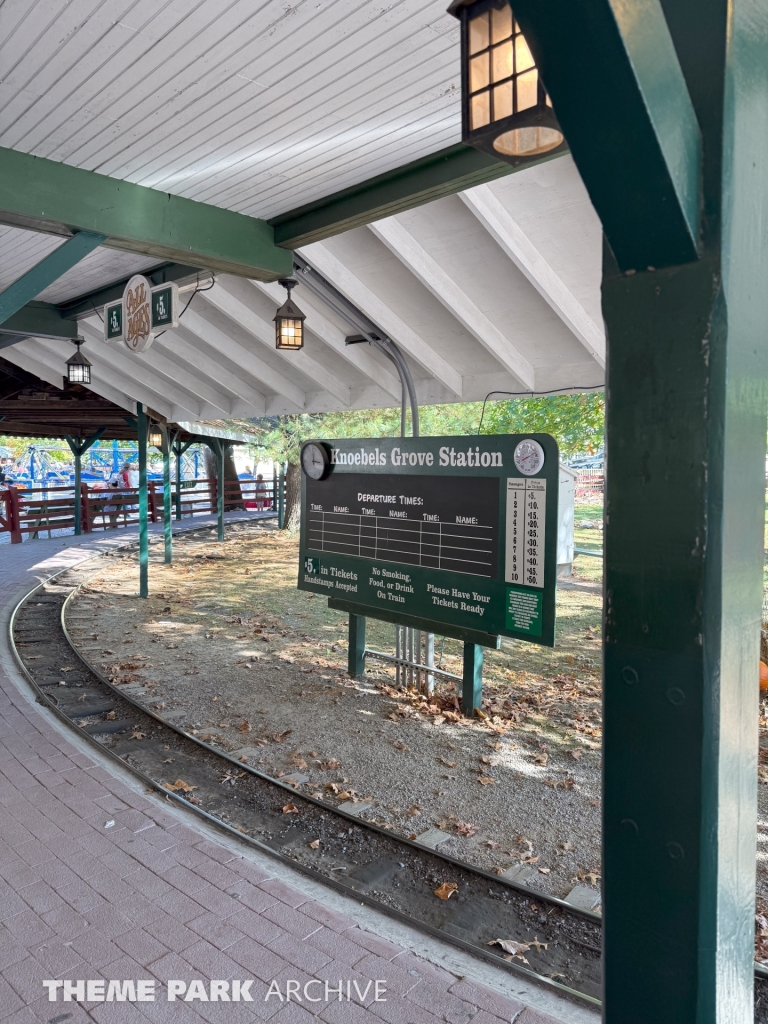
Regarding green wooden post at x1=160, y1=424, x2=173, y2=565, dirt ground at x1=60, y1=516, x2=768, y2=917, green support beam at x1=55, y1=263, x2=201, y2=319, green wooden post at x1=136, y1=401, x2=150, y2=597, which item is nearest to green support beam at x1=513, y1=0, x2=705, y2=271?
dirt ground at x1=60, y1=516, x2=768, y2=917

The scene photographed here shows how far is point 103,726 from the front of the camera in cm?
Result: 642

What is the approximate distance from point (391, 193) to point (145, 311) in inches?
103

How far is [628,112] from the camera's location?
1.20 m

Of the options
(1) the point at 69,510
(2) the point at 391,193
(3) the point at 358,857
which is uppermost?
(2) the point at 391,193

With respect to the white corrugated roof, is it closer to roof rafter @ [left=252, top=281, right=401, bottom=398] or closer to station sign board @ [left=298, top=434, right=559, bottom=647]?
roof rafter @ [left=252, top=281, right=401, bottom=398]

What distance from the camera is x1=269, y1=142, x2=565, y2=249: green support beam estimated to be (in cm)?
441

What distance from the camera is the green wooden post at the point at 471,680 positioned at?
6672mm

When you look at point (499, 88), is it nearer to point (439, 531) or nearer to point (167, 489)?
point (439, 531)

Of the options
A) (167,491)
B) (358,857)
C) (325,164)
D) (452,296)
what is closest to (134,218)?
(325,164)

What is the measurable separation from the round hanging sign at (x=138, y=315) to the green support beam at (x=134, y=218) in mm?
1012

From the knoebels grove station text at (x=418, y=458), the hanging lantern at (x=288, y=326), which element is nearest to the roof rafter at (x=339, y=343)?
the hanging lantern at (x=288, y=326)

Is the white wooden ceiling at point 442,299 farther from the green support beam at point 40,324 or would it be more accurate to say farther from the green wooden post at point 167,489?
the green wooden post at point 167,489

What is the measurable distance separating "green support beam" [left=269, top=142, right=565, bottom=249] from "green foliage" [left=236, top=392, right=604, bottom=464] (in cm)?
1011

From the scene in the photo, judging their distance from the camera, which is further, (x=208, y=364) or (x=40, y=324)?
(x=208, y=364)
